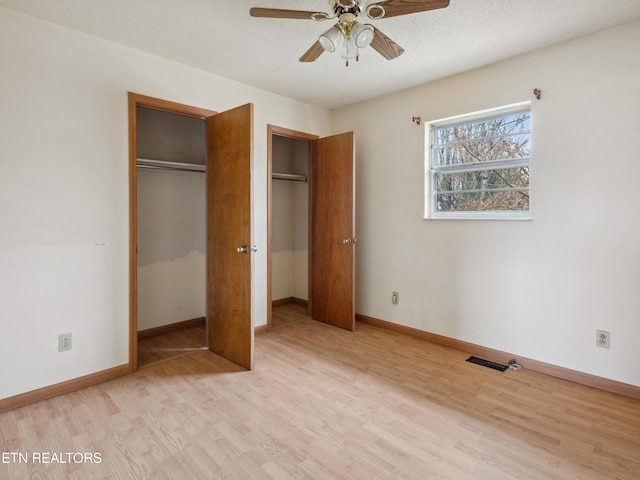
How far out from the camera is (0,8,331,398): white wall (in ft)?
7.11

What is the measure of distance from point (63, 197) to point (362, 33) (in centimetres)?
219

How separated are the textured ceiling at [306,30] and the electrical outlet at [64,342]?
2094 millimetres

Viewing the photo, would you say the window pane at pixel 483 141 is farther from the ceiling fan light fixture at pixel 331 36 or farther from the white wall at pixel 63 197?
the white wall at pixel 63 197

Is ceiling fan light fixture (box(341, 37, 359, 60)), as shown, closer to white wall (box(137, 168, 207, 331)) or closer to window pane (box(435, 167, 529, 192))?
window pane (box(435, 167, 529, 192))

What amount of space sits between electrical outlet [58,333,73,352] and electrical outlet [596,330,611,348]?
371 centimetres

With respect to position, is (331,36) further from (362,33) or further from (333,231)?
(333,231)

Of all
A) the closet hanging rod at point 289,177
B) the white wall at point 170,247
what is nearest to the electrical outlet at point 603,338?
the closet hanging rod at point 289,177

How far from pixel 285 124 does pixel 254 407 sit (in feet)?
9.22

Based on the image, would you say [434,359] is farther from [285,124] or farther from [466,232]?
[285,124]

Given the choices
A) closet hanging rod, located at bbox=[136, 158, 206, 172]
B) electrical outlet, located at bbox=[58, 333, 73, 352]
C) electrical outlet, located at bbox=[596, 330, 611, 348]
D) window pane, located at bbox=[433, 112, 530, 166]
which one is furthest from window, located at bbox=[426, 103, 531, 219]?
electrical outlet, located at bbox=[58, 333, 73, 352]

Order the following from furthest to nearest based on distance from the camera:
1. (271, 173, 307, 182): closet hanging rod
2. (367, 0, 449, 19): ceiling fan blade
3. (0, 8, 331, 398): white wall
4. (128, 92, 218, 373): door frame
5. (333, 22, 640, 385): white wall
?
(271, 173, 307, 182): closet hanging rod
(128, 92, 218, 373): door frame
(333, 22, 640, 385): white wall
(0, 8, 331, 398): white wall
(367, 0, 449, 19): ceiling fan blade

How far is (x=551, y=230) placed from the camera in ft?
8.56

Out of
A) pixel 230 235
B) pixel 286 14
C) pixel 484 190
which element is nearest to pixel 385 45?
pixel 286 14

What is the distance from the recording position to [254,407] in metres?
2.20
